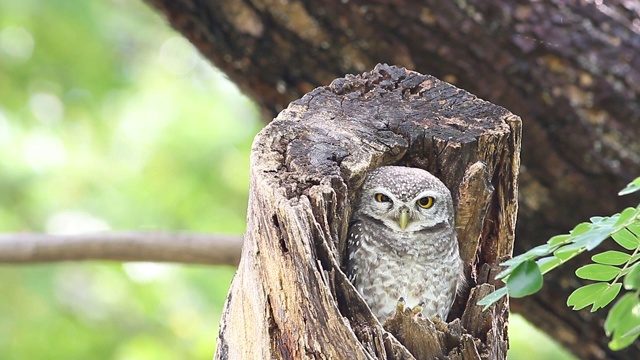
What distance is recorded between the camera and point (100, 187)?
615 cm

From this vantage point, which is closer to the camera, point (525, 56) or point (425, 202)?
Result: point (425, 202)

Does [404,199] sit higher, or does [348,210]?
[404,199]

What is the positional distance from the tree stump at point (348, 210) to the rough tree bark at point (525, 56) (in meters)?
0.91

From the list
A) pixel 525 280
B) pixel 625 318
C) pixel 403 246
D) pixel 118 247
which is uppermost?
pixel 118 247

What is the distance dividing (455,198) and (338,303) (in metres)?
0.72

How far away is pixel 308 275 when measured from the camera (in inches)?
76.4

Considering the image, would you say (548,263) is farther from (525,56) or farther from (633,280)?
(525,56)

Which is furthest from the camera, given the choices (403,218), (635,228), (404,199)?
(403,218)

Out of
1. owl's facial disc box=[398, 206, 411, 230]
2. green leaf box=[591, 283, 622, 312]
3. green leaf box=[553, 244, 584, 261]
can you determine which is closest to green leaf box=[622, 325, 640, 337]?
green leaf box=[553, 244, 584, 261]

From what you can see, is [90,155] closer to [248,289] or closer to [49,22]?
[49,22]

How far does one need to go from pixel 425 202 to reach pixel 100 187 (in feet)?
13.0

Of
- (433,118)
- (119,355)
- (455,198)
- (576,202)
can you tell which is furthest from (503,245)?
(119,355)

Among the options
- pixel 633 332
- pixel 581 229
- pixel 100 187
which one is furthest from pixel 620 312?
pixel 100 187

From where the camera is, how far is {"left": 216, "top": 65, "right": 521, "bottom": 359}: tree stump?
1.97 meters
